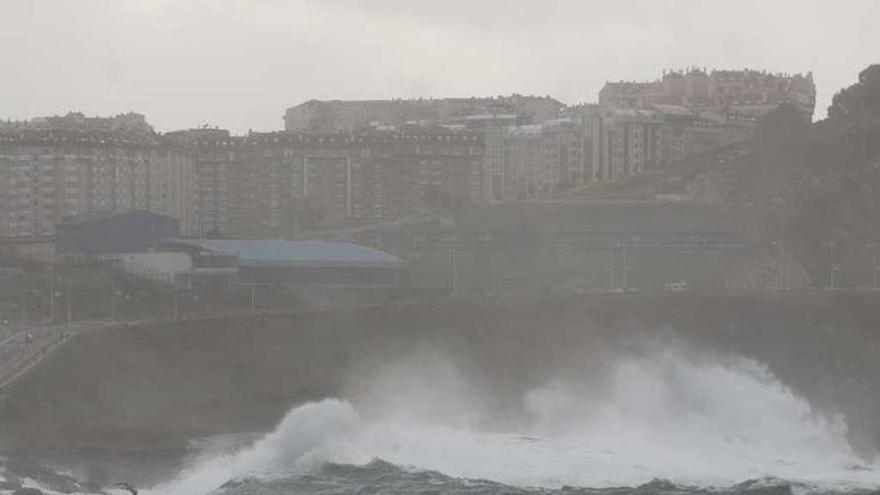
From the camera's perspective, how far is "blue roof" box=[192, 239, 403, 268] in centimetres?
5656

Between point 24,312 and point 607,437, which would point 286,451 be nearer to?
point 607,437

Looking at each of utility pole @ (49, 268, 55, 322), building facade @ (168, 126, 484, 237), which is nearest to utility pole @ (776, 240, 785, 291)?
utility pole @ (49, 268, 55, 322)

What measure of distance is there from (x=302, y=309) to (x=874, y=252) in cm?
2165

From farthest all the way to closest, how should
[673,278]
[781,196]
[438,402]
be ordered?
1. [781,196]
2. [673,278]
3. [438,402]

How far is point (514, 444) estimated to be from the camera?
37844mm

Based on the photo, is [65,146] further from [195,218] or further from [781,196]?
[781,196]

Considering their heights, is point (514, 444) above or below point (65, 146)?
below

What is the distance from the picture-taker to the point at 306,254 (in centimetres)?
5759

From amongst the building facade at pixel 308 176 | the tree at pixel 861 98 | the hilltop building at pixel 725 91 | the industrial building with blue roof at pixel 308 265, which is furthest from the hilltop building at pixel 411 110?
the industrial building with blue roof at pixel 308 265

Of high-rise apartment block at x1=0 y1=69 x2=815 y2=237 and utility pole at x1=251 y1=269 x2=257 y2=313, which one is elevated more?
high-rise apartment block at x1=0 y1=69 x2=815 y2=237

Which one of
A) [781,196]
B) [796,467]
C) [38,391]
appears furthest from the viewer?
[781,196]

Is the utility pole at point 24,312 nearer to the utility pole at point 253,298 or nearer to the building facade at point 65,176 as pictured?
the utility pole at point 253,298

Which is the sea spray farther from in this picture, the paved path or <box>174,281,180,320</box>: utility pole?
<box>174,281,180,320</box>: utility pole

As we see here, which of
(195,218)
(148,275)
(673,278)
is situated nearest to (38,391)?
(148,275)
